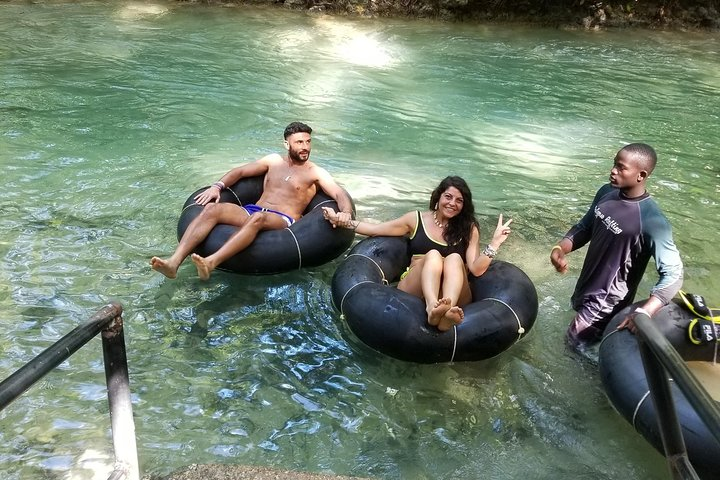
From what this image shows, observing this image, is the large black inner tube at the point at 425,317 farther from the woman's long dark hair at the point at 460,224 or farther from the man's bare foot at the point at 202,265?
the man's bare foot at the point at 202,265

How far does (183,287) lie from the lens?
16.0 feet

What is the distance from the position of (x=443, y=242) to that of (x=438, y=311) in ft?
3.08

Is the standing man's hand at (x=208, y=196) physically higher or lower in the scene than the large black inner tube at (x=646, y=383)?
higher

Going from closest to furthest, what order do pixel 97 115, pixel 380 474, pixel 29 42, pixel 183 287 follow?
1. pixel 380 474
2. pixel 183 287
3. pixel 97 115
4. pixel 29 42

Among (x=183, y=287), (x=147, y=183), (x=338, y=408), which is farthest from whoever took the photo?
(x=147, y=183)

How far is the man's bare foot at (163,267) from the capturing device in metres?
4.43

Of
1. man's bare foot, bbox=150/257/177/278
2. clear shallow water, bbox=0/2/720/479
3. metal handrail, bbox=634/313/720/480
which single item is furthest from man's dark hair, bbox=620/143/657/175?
man's bare foot, bbox=150/257/177/278

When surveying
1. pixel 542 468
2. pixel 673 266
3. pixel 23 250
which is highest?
pixel 673 266

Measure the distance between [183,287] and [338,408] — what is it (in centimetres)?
182

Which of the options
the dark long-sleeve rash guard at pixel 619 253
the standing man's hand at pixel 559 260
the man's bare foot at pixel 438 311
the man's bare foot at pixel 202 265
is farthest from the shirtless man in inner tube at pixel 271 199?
the dark long-sleeve rash guard at pixel 619 253

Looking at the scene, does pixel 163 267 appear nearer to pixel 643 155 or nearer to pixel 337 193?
pixel 337 193

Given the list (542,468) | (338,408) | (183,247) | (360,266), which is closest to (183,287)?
(183,247)

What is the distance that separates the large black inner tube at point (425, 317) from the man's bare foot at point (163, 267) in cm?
121

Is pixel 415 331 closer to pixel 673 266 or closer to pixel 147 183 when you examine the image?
pixel 673 266
